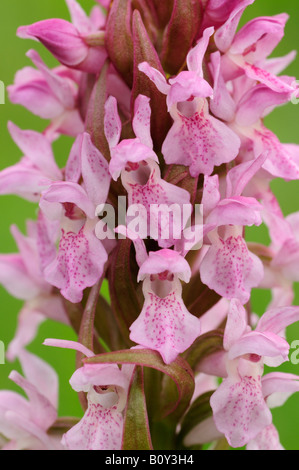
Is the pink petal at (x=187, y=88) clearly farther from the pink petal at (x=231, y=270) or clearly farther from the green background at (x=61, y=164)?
the green background at (x=61, y=164)

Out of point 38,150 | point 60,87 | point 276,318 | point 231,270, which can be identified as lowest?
point 276,318

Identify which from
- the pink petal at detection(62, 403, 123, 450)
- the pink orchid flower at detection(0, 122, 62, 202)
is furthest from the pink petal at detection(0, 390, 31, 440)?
the pink orchid flower at detection(0, 122, 62, 202)

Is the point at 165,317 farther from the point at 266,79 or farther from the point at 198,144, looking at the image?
the point at 266,79

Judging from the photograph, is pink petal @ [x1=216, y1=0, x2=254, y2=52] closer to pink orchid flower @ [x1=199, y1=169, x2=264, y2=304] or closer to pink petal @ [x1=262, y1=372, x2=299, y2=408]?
pink orchid flower @ [x1=199, y1=169, x2=264, y2=304]

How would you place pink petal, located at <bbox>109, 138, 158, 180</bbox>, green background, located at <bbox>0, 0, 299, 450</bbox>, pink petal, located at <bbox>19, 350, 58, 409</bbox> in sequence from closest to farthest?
pink petal, located at <bbox>109, 138, 158, 180</bbox>
pink petal, located at <bbox>19, 350, 58, 409</bbox>
green background, located at <bbox>0, 0, 299, 450</bbox>

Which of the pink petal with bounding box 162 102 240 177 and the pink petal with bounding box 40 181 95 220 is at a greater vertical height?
the pink petal with bounding box 162 102 240 177

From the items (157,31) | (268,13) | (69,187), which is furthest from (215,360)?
(268,13)

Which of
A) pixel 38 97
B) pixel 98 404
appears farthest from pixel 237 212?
pixel 38 97

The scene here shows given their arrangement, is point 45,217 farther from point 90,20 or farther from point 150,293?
point 90,20
